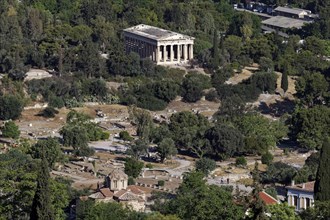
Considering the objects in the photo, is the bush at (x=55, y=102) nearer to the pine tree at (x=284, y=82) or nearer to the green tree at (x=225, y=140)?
the green tree at (x=225, y=140)

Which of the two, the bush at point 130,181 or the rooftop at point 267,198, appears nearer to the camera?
the rooftop at point 267,198

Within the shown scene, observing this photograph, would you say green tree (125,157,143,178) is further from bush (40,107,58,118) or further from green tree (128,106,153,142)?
bush (40,107,58,118)

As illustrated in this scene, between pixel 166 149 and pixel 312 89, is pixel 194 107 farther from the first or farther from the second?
pixel 166 149

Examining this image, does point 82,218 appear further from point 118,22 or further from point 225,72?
point 118,22

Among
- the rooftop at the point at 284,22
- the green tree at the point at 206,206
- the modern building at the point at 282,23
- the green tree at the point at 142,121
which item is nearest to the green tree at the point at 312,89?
the green tree at the point at 142,121

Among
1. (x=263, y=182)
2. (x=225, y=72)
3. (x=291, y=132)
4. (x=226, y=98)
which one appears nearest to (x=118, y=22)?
(x=225, y=72)

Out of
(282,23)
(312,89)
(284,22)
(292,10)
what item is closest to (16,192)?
(312,89)

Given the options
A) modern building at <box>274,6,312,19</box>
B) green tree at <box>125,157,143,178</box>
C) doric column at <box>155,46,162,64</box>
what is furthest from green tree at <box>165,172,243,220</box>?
modern building at <box>274,6,312,19</box>
